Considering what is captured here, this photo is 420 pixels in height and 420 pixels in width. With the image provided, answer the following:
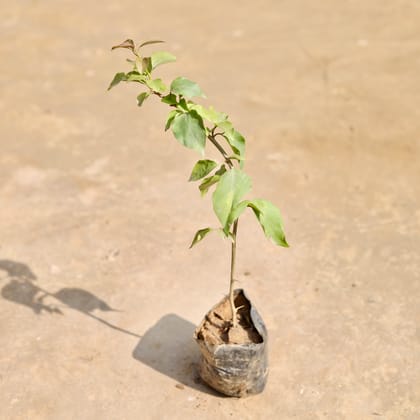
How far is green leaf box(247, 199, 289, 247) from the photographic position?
9.20 ft

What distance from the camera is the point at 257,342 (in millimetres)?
3301

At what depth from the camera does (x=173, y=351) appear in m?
3.70

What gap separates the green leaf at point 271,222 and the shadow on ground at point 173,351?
3.27 feet

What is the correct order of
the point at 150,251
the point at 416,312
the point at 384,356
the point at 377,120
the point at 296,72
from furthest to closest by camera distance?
the point at 296,72
the point at 377,120
the point at 150,251
the point at 416,312
the point at 384,356

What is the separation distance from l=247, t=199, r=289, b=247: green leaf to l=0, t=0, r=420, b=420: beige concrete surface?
958 millimetres

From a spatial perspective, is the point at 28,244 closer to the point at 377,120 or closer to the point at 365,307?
the point at 365,307

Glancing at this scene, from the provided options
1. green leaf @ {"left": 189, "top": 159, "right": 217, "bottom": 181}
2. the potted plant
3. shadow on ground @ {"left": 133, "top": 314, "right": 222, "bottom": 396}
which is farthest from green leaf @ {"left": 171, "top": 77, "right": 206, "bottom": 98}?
shadow on ground @ {"left": 133, "top": 314, "right": 222, "bottom": 396}

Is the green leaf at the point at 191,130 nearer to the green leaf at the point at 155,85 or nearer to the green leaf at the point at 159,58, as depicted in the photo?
the green leaf at the point at 155,85

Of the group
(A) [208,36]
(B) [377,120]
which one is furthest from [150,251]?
(A) [208,36]

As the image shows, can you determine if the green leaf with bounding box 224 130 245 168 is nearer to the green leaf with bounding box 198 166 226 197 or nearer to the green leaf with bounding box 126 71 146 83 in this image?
the green leaf with bounding box 198 166 226 197

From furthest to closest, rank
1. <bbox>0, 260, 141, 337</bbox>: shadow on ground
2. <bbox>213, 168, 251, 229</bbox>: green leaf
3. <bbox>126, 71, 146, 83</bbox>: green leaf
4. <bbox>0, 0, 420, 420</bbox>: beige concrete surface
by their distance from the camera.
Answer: <bbox>0, 260, 141, 337</bbox>: shadow on ground
<bbox>0, 0, 420, 420</bbox>: beige concrete surface
<bbox>126, 71, 146, 83</bbox>: green leaf
<bbox>213, 168, 251, 229</bbox>: green leaf

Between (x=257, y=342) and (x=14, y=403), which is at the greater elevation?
(x=257, y=342)

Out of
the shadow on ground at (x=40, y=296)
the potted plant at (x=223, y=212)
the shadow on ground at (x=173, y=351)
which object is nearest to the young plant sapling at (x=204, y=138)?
the potted plant at (x=223, y=212)

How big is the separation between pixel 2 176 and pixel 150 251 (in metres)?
1.28
